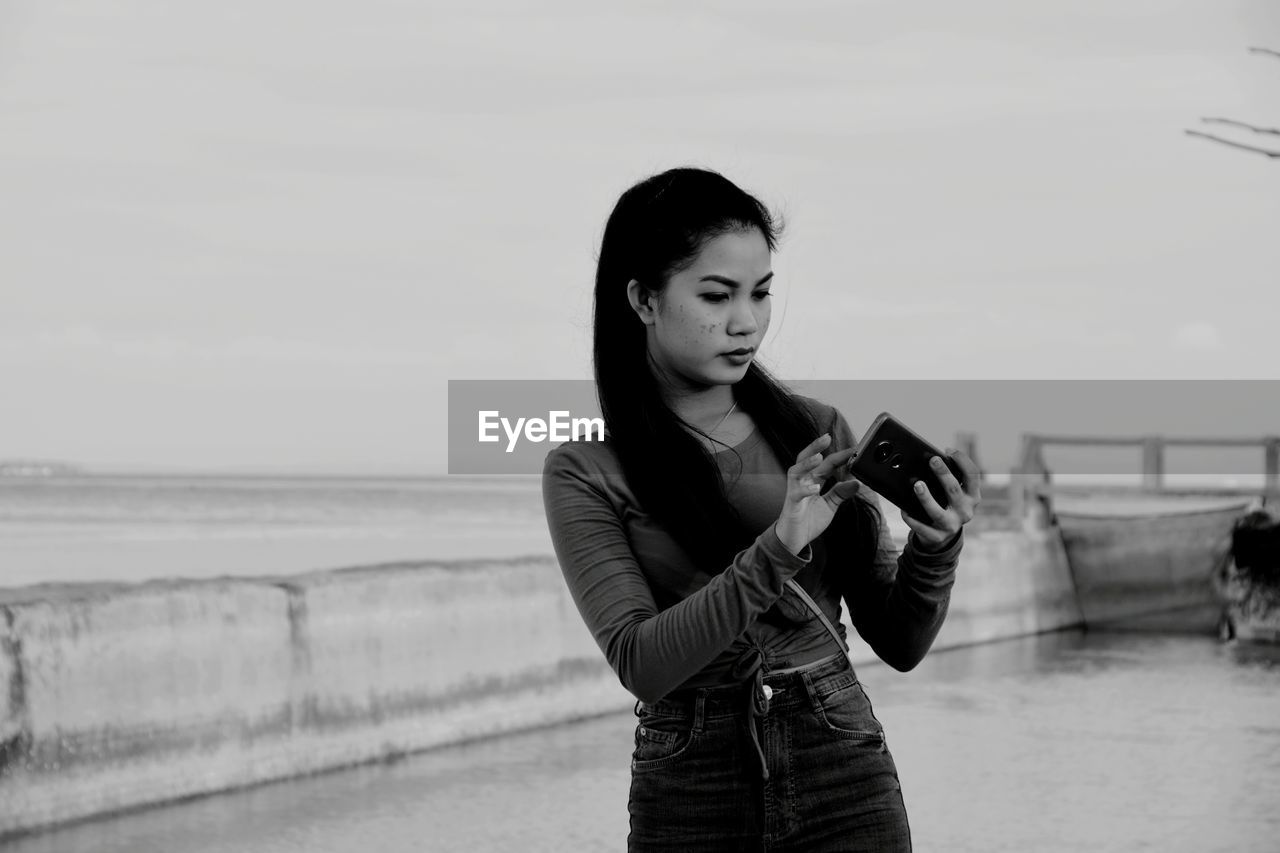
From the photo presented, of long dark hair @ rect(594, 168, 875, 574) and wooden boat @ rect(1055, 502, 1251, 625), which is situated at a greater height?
long dark hair @ rect(594, 168, 875, 574)

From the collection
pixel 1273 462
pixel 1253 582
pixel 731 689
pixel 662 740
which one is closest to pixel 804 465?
pixel 731 689

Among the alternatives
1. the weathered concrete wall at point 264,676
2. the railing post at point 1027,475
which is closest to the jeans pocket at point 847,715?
the weathered concrete wall at point 264,676

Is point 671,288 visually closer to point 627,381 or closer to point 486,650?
point 627,381

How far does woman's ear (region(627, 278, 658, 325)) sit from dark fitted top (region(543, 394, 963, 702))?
220mm

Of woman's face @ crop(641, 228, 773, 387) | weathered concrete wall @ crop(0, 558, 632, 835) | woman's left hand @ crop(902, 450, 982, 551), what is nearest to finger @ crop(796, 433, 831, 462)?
woman's left hand @ crop(902, 450, 982, 551)

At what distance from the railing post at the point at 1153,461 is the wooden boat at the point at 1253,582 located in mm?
3634

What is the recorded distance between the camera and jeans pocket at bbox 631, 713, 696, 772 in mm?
2820

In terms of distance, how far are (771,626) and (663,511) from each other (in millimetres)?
248

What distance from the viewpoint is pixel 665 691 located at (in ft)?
8.78

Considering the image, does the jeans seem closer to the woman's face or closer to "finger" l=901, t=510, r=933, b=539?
"finger" l=901, t=510, r=933, b=539

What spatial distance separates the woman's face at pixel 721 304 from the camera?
2814 millimetres

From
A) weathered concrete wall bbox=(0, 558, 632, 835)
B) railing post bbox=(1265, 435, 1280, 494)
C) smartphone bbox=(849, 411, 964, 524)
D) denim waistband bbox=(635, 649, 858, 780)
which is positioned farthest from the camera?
railing post bbox=(1265, 435, 1280, 494)

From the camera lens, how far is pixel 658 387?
2977mm

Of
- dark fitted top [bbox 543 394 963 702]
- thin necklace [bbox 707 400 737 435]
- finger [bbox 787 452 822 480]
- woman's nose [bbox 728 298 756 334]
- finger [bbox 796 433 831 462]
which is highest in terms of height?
woman's nose [bbox 728 298 756 334]
